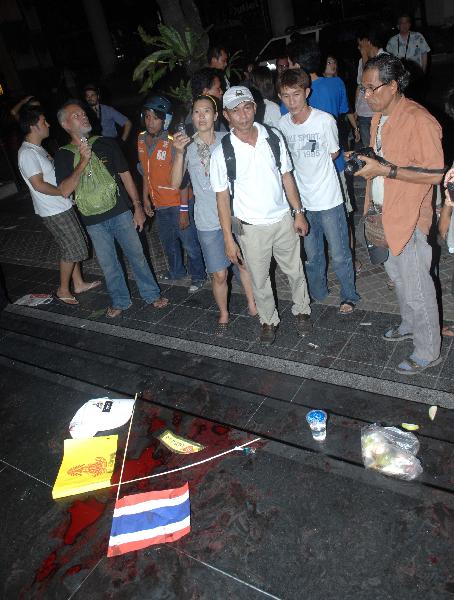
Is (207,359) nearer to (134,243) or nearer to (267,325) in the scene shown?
(267,325)

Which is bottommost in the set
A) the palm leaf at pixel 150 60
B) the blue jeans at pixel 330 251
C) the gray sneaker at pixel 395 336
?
the gray sneaker at pixel 395 336

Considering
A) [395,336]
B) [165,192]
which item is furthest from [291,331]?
[165,192]

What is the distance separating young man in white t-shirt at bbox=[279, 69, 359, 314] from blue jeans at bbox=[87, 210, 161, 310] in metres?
1.90

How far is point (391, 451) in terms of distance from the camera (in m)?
3.15

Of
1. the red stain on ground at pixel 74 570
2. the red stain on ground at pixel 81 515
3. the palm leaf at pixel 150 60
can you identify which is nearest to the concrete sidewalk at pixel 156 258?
the palm leaf at pixel 150 60

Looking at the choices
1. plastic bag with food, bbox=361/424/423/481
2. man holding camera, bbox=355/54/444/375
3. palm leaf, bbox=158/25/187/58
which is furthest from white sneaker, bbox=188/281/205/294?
palm leaf, bbox=158/25/187/58

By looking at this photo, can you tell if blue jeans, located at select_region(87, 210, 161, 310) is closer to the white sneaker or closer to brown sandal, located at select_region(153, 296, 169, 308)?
brown sandal, located at select_region(153, 296, 169, 308)

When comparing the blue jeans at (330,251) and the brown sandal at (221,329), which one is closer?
the blue jeans at (330,251)

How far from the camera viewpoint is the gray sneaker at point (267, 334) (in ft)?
14.8

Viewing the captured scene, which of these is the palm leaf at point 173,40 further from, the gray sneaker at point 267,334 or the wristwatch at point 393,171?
the wristwatch at point 393,171

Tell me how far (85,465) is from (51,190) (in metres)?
3.02

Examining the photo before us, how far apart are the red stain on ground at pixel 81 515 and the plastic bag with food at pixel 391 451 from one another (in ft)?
6.10

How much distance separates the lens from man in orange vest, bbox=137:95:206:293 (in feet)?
16.0

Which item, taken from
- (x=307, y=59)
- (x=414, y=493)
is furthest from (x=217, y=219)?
(x=414, y=493)
